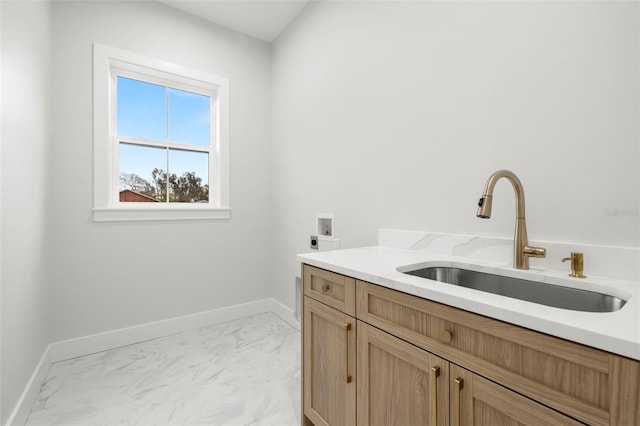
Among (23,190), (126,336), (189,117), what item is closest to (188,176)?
(189,117)

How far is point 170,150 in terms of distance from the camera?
100 inches

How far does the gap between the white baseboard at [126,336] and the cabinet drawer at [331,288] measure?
1315 millimetres

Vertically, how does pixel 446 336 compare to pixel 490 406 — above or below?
above

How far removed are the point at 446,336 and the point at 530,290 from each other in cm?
45

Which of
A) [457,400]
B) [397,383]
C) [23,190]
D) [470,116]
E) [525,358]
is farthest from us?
[23,190]

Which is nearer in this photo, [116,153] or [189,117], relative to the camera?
[116,153]

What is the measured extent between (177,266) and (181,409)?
3.96 feet

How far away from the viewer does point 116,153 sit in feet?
7.52

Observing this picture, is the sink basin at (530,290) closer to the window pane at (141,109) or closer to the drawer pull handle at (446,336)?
the drawer pull handle at (446,336)

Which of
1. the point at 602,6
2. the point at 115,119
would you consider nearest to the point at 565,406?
the point at 602,6

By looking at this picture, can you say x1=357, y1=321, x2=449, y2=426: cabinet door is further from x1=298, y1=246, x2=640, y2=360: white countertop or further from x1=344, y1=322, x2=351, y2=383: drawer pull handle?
x1=298, y1=246, x2=640, y2=360: white countertop

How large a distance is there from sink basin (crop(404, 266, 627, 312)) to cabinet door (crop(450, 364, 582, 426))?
436 mm

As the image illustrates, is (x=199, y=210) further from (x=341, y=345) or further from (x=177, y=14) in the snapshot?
(x=341, y=345)

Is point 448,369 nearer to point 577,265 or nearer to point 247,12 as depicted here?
point 577,265
